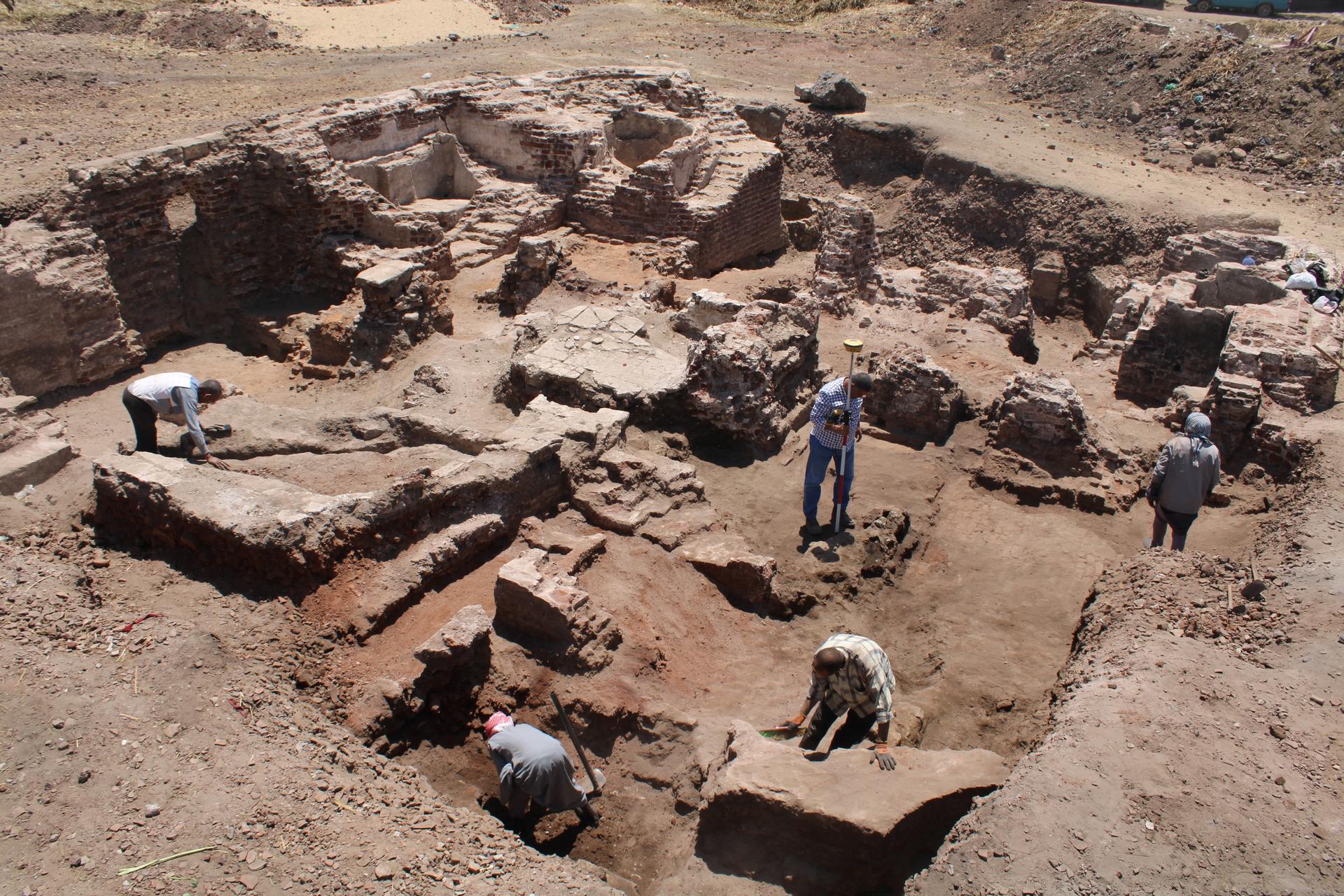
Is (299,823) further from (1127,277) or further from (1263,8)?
(1263,8)

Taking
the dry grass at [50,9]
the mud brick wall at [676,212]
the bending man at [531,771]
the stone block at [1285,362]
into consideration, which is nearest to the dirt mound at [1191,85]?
the mud brick wall at [676,212]

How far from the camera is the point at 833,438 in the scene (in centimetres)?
720

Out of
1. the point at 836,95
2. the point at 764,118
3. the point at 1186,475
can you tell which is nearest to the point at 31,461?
the point at 1186,475

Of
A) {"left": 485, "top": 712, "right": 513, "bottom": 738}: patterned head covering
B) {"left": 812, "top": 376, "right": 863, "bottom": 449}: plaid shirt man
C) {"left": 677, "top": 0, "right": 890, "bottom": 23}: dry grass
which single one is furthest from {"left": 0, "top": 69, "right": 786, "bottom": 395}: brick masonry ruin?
{"left": 677, "top": 0, "right": 890, "bottom": 23}: dry grass

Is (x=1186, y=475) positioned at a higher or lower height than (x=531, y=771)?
higher

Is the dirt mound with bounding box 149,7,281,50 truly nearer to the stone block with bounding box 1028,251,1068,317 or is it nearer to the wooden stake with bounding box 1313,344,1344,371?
the stone block with bounding box 1028,251,1068,317

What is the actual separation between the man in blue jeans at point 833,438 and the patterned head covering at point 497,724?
10.3 feet

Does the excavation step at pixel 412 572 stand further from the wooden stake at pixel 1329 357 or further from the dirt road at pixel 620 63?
the wooden stake at pixel 1329 357

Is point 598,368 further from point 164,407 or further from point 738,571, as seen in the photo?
point 164,407

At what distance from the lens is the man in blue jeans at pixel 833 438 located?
280 inches

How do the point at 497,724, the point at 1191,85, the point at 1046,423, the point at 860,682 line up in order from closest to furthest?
1. the point at 860,682
2. the point at 497,724
3. the point at 1046,423
4. the point at 1191,85

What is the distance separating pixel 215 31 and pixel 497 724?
18.3m

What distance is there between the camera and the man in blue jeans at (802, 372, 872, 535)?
7.12 meters

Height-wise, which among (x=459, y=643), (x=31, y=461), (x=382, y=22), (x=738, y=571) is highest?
(x=382, y=22)
